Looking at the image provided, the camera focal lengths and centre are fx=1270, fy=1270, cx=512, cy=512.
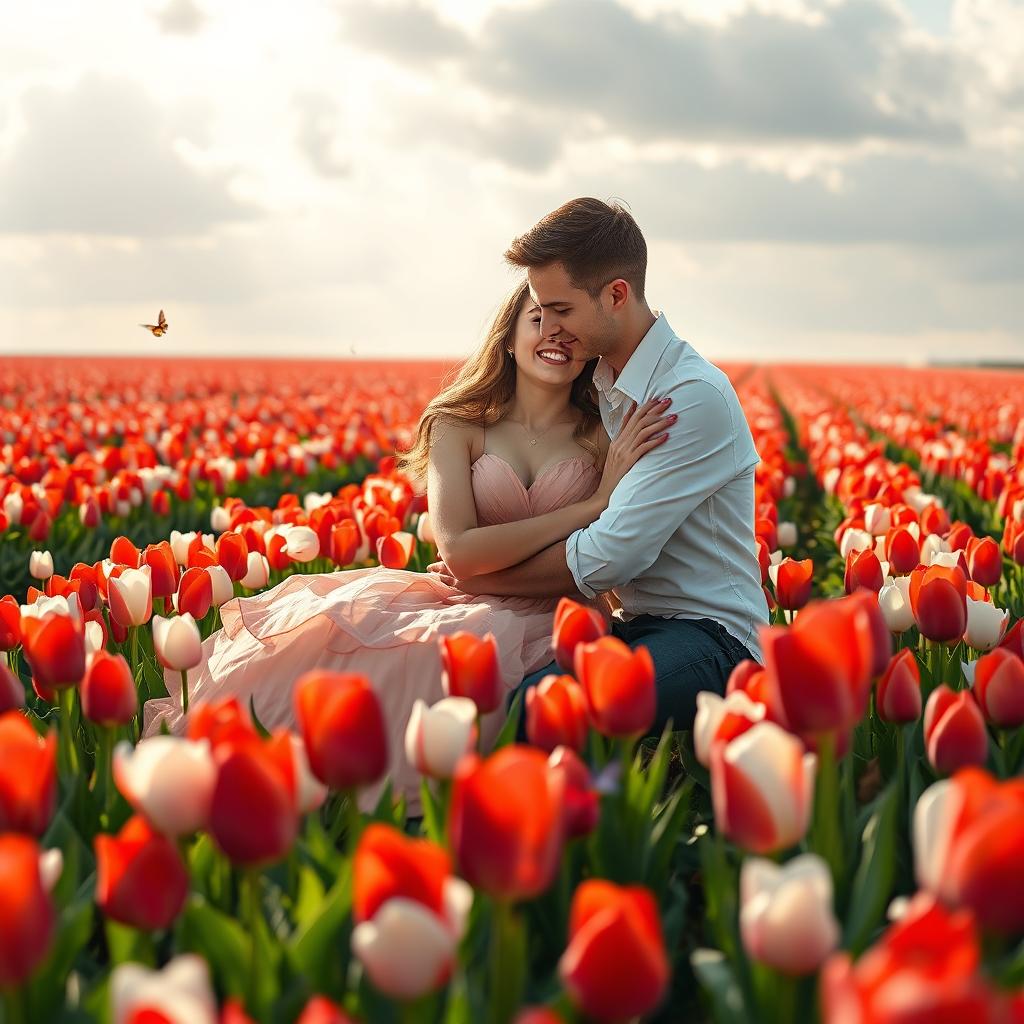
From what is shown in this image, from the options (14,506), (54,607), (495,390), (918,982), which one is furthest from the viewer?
(14,506)

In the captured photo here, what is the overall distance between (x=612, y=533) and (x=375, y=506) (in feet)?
7.13

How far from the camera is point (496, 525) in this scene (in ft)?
14.1

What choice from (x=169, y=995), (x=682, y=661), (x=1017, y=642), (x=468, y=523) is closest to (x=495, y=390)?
(x=468, y=523)

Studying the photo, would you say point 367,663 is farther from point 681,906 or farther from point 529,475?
point 681,906

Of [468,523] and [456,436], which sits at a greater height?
[456,436]

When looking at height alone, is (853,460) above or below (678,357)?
below

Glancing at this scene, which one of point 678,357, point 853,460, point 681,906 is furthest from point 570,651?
point 853,460

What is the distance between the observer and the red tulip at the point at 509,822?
1.56 meters

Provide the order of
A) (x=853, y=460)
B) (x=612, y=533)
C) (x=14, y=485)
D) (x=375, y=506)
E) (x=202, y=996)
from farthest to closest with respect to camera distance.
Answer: (x=853, y=460)
(x=14, y=485)
(x=375, y=506)
(x=612, y=533)
(x=202, y=996)

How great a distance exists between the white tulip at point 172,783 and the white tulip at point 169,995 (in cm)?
38

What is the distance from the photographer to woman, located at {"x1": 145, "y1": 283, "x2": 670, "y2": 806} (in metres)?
3.92

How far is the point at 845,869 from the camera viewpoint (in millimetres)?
2236

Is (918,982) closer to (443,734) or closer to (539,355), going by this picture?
(443,734)

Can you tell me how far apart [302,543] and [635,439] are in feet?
5.46
